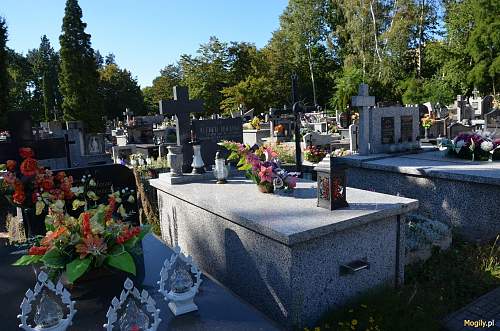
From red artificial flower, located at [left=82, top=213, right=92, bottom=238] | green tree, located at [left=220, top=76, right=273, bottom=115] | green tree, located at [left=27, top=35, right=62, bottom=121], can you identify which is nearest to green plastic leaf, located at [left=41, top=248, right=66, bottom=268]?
red artificial flower, located at [left=82, top=213, right=92, bottom=238]

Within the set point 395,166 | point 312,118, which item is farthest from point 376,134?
point 312,118

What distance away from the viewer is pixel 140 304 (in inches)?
94.3

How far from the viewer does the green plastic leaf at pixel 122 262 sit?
2636 millimetres

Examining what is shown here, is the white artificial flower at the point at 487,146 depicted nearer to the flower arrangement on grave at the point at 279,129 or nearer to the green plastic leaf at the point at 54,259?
the green plastic leaf at the point at 54,259

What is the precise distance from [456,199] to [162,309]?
4580mm

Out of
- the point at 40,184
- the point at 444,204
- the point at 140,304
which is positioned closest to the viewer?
the point at 140,304

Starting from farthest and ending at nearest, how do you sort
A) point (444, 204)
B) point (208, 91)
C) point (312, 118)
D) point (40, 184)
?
1. point (208, 91)
2. point (312, 118)
3. point (444, 204)
4. point (40, 184)

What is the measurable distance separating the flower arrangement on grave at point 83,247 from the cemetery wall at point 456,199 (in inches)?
177

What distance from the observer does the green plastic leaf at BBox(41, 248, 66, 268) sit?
8.88ft

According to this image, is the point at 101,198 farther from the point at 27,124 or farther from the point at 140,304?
the point at 140,304

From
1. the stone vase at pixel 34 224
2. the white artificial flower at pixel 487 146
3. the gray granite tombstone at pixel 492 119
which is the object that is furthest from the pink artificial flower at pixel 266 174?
the gray granite tombstone at pixel 492 119

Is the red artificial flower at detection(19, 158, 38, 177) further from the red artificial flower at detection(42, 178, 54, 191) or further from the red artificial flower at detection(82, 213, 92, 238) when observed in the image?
the red artificial flower at detection(82, 213, 92, 238)

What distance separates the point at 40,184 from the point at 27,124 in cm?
327

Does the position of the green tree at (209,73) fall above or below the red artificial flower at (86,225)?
above
